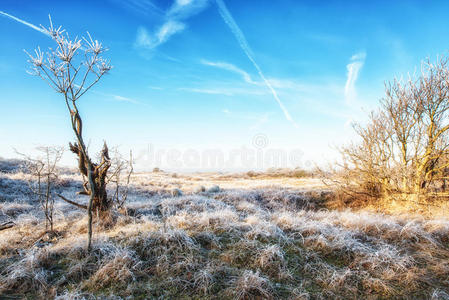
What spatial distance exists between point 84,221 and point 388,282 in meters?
6.45

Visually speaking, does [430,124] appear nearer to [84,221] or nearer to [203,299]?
[203,299]

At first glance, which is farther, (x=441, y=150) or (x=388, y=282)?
(x=441, y=150)

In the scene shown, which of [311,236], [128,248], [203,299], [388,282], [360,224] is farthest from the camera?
[360,224]

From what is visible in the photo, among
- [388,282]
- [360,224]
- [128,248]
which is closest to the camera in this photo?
[388,282]

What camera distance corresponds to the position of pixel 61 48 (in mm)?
3461

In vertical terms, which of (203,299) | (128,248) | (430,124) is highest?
(430,124)

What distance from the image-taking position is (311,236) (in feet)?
14.9

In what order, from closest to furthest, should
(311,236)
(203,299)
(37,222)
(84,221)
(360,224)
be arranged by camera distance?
(203,299), (311,236), (360,224), (84,221), (37,222)

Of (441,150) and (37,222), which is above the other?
(441,150)

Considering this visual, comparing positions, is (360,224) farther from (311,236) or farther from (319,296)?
(319,296)

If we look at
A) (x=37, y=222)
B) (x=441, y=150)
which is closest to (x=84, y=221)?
(x=37, y=222)

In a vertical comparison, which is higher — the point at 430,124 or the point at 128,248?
the point at 430,124

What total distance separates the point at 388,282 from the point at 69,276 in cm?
480

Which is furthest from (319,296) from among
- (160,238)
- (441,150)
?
(441,150)
